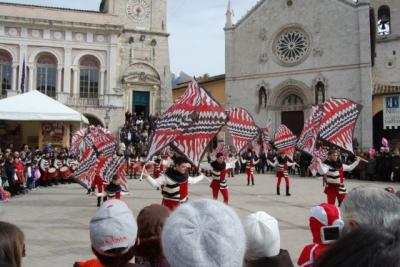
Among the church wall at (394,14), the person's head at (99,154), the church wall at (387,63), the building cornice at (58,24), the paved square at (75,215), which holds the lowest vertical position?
the paved square at (75,215)

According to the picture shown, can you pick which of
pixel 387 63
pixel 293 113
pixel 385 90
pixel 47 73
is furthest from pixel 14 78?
pixel 387 63

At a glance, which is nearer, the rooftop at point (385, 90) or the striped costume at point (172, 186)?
the striped costume at point (172, 186)

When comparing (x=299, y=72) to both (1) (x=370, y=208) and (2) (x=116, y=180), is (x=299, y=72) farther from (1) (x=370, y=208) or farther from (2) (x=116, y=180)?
(1) (x=370, y=208)

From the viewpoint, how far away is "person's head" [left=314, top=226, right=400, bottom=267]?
129 cm

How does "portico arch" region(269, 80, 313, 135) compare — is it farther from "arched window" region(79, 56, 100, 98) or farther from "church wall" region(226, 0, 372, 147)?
"arched window" region(79, 56, 100, 98)

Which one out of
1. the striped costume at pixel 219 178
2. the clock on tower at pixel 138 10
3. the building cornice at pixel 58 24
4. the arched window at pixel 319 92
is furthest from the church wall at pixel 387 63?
the striped costume at pixel 219 178

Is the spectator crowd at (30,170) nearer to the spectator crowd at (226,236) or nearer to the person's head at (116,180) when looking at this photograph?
the person's head at (116,180)

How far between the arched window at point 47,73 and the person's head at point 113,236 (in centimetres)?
3573

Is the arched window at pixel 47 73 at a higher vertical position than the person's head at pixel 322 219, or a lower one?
higher

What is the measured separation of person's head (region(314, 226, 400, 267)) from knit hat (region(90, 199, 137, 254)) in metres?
1.54

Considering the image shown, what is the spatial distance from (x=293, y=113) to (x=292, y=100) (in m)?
1.23

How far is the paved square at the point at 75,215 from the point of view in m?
7.50

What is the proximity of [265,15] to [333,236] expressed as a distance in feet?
119

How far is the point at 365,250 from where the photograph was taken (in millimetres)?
1313
